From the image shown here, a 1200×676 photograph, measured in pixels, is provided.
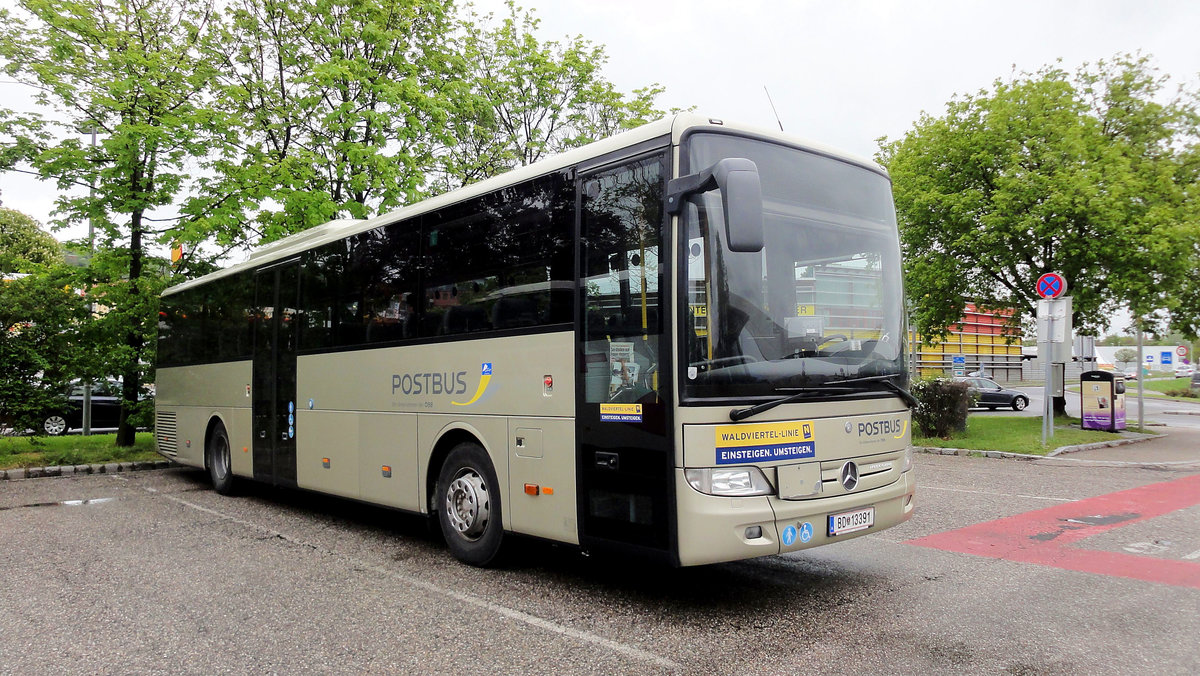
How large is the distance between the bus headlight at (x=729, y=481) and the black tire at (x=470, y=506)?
6.86ft

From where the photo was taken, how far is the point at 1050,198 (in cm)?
1823

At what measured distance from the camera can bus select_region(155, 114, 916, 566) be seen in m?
4.85

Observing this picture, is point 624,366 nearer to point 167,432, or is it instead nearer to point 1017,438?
point 167,432

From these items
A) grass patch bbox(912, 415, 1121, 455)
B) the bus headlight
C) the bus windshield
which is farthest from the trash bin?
the bus headlight

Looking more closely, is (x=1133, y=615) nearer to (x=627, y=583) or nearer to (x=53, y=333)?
(x=627, y=583)

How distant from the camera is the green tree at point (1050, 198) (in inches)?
711

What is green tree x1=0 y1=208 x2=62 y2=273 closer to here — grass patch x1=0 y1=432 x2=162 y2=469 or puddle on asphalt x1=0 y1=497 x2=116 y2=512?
grass patch x1=0 y1=432 x2=162 y2=469

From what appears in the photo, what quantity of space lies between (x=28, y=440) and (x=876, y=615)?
16.6 meters

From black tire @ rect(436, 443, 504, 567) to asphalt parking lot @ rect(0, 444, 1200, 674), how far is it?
0.19 m

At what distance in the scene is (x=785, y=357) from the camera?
5.01m

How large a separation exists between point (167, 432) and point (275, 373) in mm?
5073

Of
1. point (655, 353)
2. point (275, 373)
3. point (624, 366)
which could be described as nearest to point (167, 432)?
point (275, 373)

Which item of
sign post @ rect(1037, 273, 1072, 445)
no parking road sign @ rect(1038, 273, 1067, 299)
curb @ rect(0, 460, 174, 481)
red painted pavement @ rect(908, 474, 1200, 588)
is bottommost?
curb @ rect(0, 460, 174, 481)

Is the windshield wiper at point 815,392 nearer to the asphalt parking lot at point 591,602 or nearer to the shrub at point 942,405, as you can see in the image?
the asphalt parking lot at point 591,602
